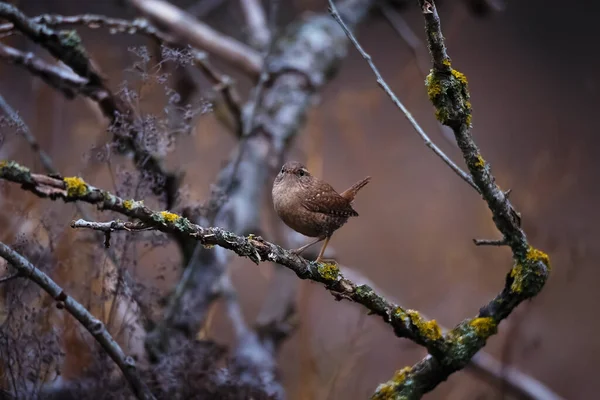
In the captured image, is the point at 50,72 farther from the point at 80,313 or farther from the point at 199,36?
the point at 199,36

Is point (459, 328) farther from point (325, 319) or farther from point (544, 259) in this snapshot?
point (325, 319)

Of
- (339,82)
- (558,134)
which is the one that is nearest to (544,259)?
(558,134)

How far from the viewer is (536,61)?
420 cm

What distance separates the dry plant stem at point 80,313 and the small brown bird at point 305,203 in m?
0.55

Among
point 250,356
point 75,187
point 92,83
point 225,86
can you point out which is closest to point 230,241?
point 75,187

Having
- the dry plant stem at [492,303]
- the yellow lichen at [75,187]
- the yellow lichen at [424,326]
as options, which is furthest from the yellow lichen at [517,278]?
the yellow lichen at [75,187]

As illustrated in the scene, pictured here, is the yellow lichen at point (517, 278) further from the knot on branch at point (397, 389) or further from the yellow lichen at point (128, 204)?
the yellow lichen at point (128, 204)

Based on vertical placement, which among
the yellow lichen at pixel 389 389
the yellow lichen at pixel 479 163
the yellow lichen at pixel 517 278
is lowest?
the yellow lichen at pixel 389 389

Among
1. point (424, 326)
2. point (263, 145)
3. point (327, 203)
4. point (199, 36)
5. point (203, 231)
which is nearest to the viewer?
point (203, 231)

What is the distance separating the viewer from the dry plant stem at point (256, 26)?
12.3 ft

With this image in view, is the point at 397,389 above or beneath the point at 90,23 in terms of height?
beneath

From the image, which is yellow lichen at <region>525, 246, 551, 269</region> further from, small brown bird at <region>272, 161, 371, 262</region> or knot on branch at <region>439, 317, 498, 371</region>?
small brown bird at <region>272, 161, 371, 262</region>

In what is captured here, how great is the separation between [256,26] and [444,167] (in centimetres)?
167

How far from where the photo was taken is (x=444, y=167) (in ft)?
14.5
